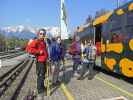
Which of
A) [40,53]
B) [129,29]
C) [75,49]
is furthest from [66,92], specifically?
[75,49]

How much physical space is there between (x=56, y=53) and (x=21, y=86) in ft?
6.43

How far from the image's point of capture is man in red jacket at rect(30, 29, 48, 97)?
36.9ft

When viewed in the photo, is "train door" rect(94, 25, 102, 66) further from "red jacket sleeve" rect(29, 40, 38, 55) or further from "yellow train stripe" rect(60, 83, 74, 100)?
"red jacket sleeve" rect(29, 40, 38, 55)

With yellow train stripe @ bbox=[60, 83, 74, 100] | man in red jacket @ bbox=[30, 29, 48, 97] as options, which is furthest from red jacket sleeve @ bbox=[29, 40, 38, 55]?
yellow train stripe @ bbox=[60, 83, 74, 100]

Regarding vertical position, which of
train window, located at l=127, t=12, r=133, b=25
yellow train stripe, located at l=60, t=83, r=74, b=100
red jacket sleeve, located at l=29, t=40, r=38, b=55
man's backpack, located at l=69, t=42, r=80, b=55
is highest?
train window, located at l=127, t=12, r=133, b=25

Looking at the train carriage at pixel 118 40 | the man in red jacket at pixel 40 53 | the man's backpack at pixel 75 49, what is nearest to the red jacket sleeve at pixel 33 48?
the man in red jacket at pixel 40 53

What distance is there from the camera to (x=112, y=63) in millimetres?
15938

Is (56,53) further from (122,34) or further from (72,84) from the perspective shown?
(122,34)

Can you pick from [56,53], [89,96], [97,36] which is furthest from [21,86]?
[97,36]

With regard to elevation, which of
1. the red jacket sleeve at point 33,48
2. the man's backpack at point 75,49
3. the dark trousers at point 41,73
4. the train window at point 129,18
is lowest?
the dark trousers at point 41,73

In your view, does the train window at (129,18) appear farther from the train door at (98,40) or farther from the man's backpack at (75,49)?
the train door at (98,40)

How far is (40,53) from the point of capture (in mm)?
11320

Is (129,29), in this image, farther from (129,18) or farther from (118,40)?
(118,40)

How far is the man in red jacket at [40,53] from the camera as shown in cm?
1124
